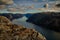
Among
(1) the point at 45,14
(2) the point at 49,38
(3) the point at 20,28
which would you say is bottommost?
(2) the point at 49,38

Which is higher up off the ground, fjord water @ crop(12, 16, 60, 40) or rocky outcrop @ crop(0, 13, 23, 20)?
rocky outcrop @ crop(0, 13, 23, 20)

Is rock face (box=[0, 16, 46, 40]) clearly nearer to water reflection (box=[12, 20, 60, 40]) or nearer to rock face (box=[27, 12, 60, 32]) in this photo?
water reflection (box=[12, 20, 60, 40])

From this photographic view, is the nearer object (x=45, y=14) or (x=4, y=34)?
(x=4, y=34)

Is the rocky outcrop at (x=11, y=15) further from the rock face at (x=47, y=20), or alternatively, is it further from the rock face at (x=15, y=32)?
the rock face at (x=47, y=20)

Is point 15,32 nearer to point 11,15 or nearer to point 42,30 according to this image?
point 11,15

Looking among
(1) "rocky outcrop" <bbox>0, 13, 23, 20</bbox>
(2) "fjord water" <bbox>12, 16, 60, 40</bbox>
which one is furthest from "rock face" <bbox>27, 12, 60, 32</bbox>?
(1) "rocky outcrop" <bbox>0, 13, 23, 20</bbox>

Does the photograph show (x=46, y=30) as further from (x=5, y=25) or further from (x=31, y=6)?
(x=5, y=25)

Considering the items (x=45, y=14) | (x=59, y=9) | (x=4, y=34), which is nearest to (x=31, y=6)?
(x=45, y=14)
